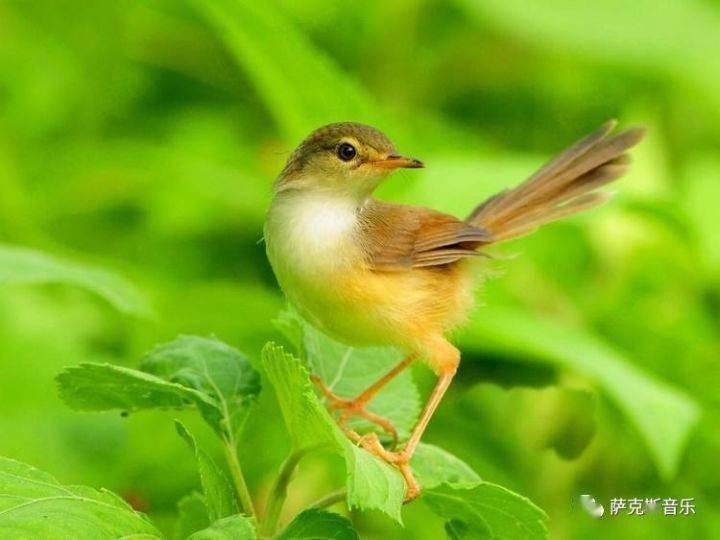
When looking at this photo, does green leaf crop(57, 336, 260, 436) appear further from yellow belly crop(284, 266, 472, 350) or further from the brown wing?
the brown wing

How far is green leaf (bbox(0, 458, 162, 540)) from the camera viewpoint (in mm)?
1682

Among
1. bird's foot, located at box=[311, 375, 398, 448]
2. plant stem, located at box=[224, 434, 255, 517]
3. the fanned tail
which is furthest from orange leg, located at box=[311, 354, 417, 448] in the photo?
A: the fanned tail

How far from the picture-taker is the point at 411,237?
2.65m

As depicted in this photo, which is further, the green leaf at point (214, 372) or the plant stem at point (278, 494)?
the green leaf at point (214, 372)

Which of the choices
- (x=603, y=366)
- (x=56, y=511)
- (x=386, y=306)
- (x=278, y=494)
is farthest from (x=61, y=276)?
(x=603, y=366)

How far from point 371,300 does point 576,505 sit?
1401mm

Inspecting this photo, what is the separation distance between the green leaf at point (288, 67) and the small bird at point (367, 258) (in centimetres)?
70

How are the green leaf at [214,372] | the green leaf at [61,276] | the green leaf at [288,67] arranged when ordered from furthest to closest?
1. the green leaf at [288,67]
2. the green leaf at [61,276]
3. the green leaf at [214,372]

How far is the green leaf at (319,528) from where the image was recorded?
6.06ft

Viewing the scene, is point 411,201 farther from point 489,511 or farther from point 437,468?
point 489,511

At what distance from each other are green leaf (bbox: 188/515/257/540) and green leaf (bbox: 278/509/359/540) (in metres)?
0.11

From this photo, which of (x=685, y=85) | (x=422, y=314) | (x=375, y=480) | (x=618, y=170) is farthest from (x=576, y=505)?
(x=685, y=85)

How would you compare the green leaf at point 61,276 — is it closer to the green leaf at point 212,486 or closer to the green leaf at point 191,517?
the green leaf at point 191,517

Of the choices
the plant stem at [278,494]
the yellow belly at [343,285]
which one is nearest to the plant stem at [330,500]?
the plant stem at [278,494]
